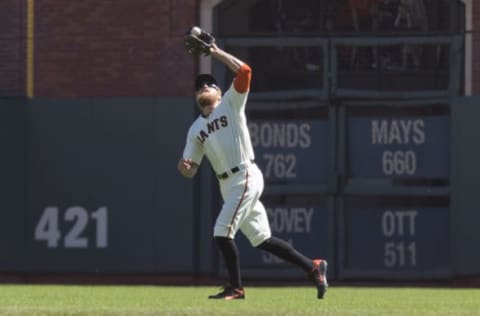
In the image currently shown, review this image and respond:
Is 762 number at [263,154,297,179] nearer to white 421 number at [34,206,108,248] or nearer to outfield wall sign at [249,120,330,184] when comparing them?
outfield wall sign at [249,120,330,184]

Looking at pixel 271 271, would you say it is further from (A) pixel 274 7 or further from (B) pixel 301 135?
(A) pixel 274 7

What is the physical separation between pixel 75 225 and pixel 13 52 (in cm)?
227

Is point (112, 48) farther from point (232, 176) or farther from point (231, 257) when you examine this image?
point (231, 257)

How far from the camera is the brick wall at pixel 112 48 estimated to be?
1952 cm

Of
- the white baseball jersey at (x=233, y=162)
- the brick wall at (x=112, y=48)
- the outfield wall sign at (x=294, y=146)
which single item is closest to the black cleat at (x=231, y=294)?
the white baseball jersey at (x=233, y=162)

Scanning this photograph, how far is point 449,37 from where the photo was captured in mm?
18953

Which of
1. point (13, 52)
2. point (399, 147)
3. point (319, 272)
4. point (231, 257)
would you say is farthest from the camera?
point (13, 52)

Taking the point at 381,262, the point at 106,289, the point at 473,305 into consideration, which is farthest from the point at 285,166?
the point at 473,305

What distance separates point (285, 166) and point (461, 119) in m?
2.19

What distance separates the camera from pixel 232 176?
42.8ft

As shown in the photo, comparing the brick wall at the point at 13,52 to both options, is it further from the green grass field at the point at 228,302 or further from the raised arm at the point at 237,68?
the raised arm at the point at 237,68

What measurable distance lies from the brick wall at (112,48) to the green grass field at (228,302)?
8.64ft

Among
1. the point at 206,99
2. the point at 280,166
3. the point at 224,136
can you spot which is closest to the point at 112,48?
the point at 280,166

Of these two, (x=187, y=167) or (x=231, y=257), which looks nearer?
(x=231, y=257)
